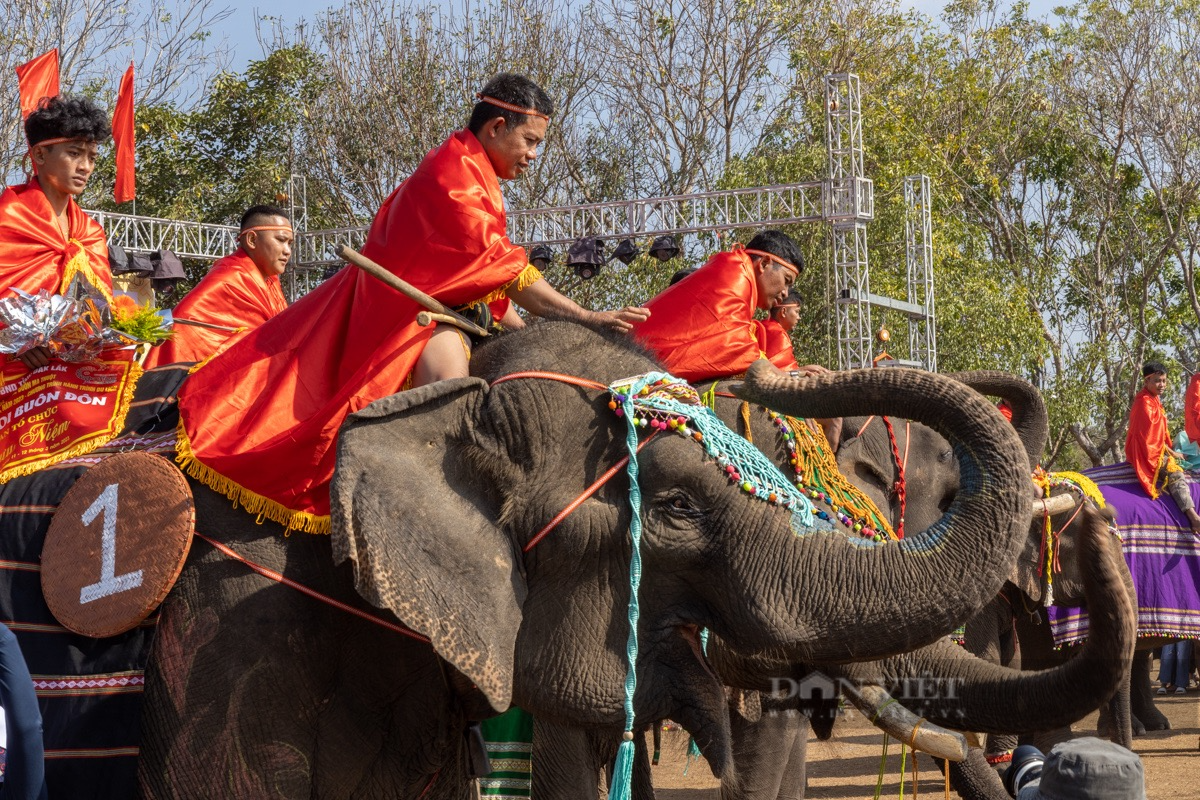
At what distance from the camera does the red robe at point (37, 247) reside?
13.1 feet

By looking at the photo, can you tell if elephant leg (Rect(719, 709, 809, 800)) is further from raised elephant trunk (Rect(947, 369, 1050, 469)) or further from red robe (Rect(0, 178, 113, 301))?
red robe (Rect(0, 178, 113, 301))

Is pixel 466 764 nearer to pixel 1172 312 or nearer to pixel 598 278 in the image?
pixel 598 278

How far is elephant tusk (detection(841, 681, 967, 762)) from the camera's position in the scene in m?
3.04

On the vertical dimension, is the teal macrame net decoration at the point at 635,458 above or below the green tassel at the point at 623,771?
above

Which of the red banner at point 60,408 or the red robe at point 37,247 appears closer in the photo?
the red banner at point 60,408

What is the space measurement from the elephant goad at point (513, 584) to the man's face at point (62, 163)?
154cm

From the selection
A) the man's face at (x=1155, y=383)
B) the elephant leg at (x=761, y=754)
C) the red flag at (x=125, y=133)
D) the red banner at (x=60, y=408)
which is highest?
the red flag at (x=125, y=133)

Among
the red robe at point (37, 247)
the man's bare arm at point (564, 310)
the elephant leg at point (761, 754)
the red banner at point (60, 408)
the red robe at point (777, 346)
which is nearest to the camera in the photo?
the man's bare arm at point (564, 310)

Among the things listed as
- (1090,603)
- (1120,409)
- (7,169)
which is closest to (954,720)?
(1090,603)

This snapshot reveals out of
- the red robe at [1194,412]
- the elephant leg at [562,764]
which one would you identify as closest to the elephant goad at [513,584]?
the elephant leg at [562,764]

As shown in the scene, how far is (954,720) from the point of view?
2.96 m

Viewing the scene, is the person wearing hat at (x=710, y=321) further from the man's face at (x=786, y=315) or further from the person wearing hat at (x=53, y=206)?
the person wearing hat at (x=53, y=206)

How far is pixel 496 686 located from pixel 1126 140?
22.6 metres

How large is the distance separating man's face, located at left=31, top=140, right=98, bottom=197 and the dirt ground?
506 centimetres
